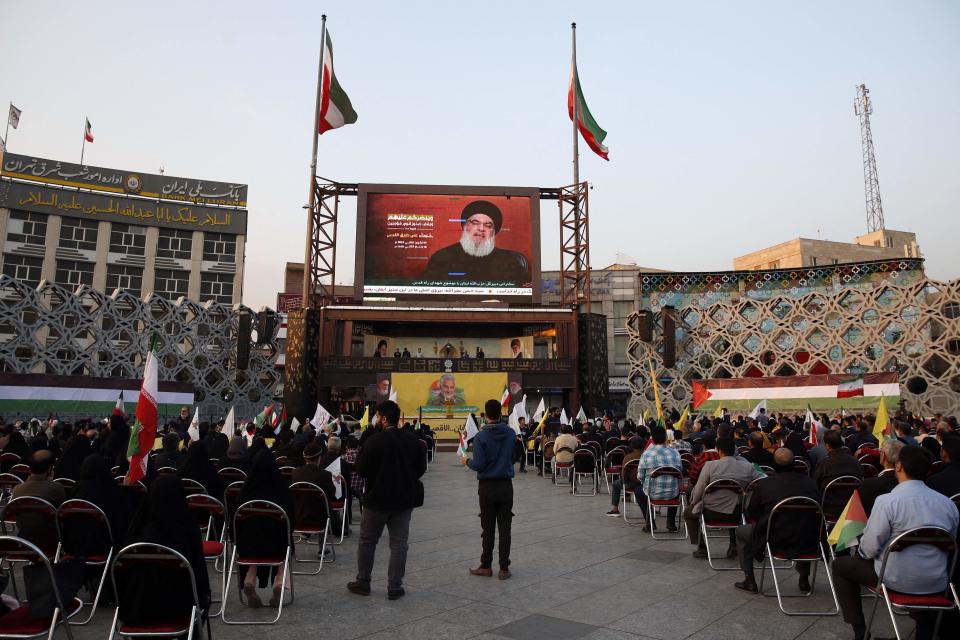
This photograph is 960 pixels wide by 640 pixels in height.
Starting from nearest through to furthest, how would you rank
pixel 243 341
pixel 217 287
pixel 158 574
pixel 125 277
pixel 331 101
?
1. pixel 158 574
2. pixel 331 101
3. pixel 243 341
4. pixel 125 277
5. pixel 217 287

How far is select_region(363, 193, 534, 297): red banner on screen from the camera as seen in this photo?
37.1 m

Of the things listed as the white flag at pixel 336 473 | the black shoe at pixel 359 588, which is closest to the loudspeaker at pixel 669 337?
the white flag at pixel 336 473

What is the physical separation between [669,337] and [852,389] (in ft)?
39.8

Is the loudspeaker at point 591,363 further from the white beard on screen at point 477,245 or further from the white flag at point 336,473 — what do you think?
the white flag at point 336,473

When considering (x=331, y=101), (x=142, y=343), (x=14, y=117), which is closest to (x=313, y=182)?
(x=331, y=101)

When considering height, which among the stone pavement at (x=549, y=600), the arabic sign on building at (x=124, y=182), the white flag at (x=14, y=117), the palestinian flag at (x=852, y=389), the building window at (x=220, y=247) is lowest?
the stone pavement at (x=549, y=600)

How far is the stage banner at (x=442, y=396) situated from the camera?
29.0 metres

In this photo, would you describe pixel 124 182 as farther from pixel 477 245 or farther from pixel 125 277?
pixel 477 245

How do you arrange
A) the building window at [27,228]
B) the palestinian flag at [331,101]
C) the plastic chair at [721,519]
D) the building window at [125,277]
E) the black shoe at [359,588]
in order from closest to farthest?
the black shoe at [359,588] < the plastic chair at [721,519] < the palestinian flag at [331,101] < the building window at [27,228] < the building window at [125,277]

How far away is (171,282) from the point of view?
58.3 m

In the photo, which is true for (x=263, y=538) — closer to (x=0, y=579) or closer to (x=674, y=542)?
(x=0, y=579)

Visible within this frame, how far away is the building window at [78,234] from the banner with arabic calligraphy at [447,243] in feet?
109

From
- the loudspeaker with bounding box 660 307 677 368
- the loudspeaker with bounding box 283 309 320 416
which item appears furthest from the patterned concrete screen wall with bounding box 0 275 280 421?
the loudspeaker with bounding box 660 307 677 368

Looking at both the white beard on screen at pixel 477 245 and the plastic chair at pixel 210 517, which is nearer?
the plastic chair at pixel 210 517
